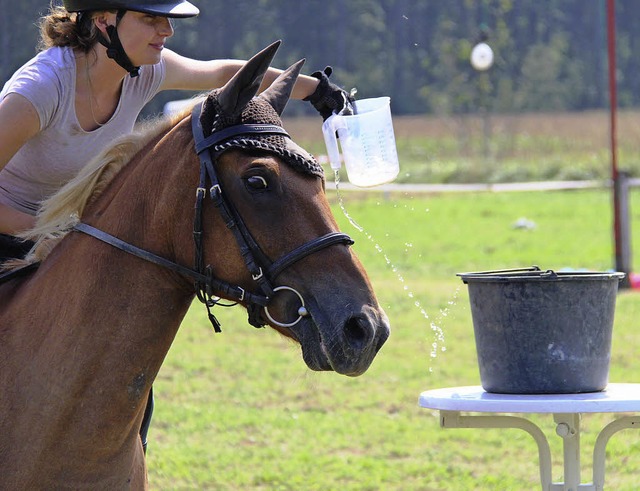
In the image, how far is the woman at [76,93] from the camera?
3062 mm

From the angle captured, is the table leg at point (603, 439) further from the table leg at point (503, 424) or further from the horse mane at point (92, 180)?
the horse mane at point (92, 180)

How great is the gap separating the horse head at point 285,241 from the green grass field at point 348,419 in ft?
1.10

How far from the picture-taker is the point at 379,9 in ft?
184

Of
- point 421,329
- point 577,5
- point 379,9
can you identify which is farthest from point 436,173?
point 577,5

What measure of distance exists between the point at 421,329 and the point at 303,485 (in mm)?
4213

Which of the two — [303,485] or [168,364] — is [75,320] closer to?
[303,485]

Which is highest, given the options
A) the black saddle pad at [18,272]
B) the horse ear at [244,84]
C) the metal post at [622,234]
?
the horse ear at [244,84]

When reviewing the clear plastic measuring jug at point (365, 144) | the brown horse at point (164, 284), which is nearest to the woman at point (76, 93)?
the clear plastic measuring jug at point (365, 144)

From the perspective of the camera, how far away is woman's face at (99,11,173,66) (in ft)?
10.2

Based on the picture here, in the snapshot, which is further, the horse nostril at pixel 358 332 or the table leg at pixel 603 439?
the table leg at pixel 603 439

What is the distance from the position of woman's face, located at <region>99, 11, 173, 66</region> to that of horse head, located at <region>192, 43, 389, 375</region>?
40cm

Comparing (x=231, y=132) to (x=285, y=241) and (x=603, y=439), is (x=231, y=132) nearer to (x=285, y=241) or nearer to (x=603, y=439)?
(x=285, y=241)

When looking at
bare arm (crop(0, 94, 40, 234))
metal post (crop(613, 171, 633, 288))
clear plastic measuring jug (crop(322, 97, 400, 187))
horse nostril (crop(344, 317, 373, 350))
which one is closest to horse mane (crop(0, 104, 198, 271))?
bare arm (crop(0, 94, 40, 234))

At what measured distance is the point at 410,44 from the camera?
188 ft
